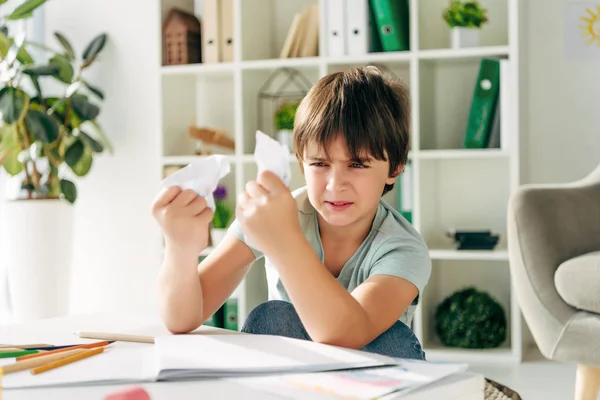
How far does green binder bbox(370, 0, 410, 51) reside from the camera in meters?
3.04

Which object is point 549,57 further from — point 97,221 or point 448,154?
point 97,221

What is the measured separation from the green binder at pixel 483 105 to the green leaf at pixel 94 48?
162 centimetres

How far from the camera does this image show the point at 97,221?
3.72 meters

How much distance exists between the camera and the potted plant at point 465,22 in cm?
304

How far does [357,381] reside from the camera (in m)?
0.71

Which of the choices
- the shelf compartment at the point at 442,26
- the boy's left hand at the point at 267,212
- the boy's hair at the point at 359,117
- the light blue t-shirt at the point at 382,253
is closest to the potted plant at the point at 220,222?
the shelf compartment at the point at 442,26

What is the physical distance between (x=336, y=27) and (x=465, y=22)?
0.48 m

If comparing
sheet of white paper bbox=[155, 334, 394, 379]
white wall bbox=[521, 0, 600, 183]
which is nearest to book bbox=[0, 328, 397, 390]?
sheet of white paper bbox=[155, 334, 394, 379]

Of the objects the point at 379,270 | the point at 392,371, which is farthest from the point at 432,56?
the point at 392,371

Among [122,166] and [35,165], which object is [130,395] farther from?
[122,166]

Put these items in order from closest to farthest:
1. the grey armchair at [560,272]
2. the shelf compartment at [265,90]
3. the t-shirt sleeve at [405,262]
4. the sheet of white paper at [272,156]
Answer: the sheet of white paper at [272,156], the t-shirt sleeve at [405,262], the grey armchair at [560,272], the shelf compartment at [265,90]

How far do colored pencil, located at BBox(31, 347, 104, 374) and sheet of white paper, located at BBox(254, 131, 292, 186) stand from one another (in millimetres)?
256

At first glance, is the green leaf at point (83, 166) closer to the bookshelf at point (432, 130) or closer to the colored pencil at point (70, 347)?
the bookshelf at point (432, 130)

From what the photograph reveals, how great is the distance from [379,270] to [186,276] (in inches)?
→ 11.2
